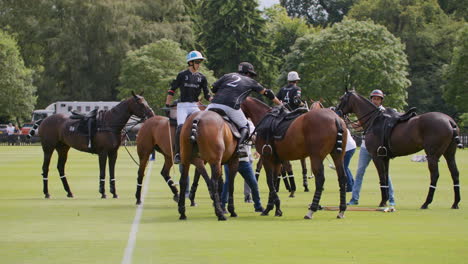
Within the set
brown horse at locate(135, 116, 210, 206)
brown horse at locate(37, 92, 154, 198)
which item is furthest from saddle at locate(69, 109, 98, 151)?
brown horse at locate(135, 116, 210, 206)

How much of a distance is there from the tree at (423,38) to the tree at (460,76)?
5.41 m

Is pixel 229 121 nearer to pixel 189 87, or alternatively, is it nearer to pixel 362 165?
pixel 189 87

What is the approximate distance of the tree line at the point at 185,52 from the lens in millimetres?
81875

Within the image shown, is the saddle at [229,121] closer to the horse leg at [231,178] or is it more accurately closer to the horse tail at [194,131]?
the horse leg at [231,178]

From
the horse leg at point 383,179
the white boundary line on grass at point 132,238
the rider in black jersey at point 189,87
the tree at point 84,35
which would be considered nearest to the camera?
the white boundary line on grass at point 132,238

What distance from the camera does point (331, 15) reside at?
385 feet

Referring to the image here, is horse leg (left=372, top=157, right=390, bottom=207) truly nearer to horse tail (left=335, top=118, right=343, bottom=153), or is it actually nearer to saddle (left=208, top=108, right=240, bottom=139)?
horse tail (left=335, top=118, right=343, bottom=153)

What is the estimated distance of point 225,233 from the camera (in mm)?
12867

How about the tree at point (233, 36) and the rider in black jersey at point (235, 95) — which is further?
the tree at point (233, 36)

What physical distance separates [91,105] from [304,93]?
63.5ft

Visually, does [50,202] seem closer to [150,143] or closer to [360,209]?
[150,143]

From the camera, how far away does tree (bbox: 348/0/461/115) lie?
90.2 meters

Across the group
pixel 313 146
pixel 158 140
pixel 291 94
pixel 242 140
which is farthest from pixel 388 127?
pixel 158 140

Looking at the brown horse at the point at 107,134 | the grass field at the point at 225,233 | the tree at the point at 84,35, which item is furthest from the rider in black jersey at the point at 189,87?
the tree at the point at 84,35
